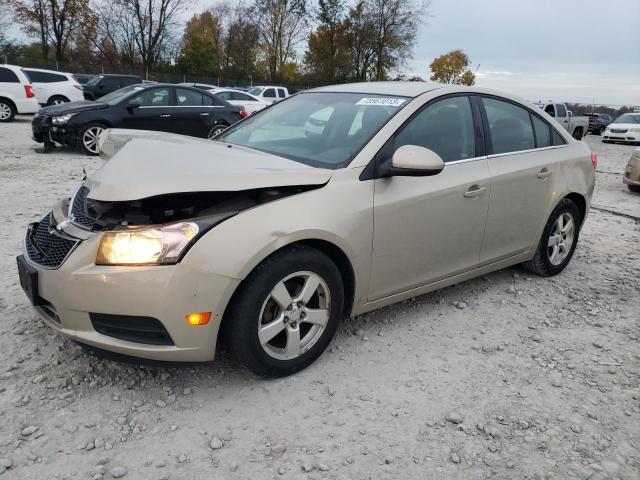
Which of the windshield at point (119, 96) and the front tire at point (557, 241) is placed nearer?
the front tire at point (557, 241)

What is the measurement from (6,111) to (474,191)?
16418mm

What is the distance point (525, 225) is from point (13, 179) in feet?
23.0

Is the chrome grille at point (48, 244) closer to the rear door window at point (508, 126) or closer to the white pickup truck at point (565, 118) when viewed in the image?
the rear door window at point (508, 126)

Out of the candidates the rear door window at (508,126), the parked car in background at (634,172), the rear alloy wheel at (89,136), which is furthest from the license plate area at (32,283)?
the parked car in background at (634,172)

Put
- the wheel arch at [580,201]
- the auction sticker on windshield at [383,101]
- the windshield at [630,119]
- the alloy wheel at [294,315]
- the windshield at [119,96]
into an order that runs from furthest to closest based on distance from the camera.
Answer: the windshield at [630,119]
the windshield at [119,96]
the wheel arch at [580,201]
the auction sticker on windshield at [383,101]
the alloy wheel at [294,315]

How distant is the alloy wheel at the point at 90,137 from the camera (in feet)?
32.7

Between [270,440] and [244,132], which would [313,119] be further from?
[270,440]

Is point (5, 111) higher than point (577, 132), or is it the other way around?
point (577, 132)

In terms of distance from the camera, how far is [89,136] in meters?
10.0

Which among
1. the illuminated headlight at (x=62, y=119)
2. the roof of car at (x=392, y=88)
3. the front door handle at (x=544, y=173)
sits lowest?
the illuminated headlight at (x=62, y=119)

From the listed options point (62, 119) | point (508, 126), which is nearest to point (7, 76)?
point (62, 119)

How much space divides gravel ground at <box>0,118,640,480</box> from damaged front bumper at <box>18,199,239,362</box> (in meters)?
0.34

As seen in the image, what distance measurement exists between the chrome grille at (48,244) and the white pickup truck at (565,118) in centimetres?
2172

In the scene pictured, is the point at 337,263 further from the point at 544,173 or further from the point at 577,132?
the point at 577,132
